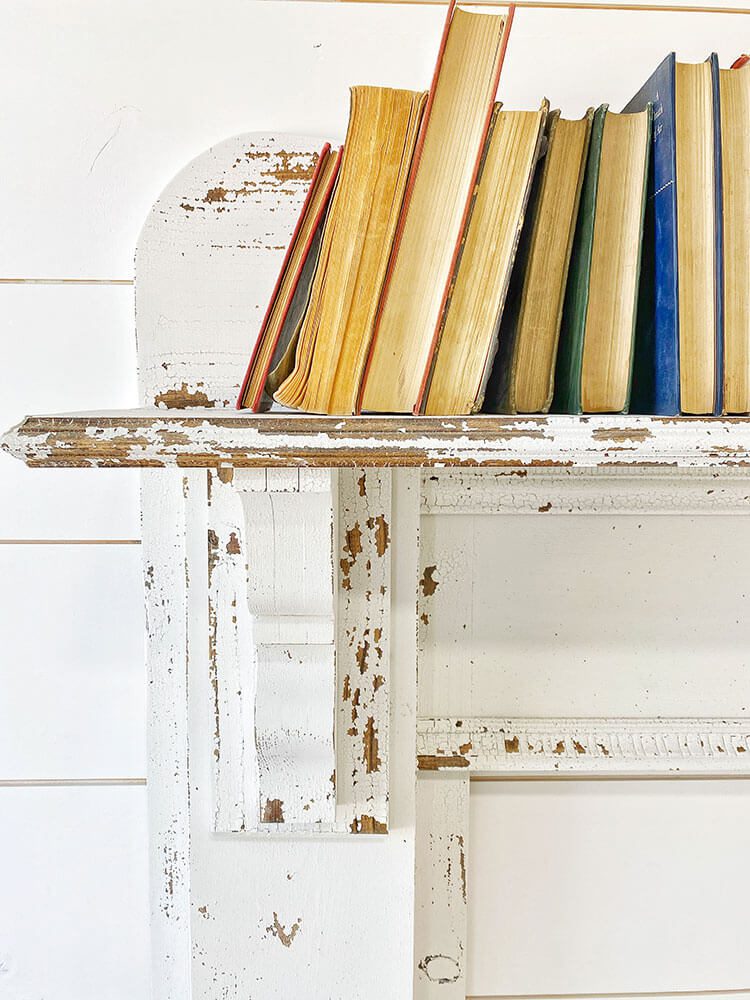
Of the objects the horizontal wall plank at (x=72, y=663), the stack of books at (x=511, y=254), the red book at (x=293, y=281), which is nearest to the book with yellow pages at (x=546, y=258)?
the stack of books at (x=511, y=254)

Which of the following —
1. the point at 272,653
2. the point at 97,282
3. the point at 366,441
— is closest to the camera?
the point at 366,441

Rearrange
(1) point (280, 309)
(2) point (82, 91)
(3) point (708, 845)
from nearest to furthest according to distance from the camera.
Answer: (1) point (280, 309) → (2) point (82, 91) → (3) point (708, 845)

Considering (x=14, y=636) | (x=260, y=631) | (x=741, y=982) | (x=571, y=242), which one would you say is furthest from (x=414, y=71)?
(x=741, y=982)


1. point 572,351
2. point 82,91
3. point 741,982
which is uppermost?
point 82,91

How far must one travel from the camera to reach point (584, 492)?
67cm

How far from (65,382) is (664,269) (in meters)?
0.47

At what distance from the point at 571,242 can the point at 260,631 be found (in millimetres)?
322

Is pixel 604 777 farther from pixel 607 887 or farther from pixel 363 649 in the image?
pixel 363 649

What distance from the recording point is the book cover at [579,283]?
1.55 ft

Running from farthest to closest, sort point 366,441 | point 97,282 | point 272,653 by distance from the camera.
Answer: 1. point 97,282
2. point 272,653
3. point 366,441

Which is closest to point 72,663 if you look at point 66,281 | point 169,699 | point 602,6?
point 169,699

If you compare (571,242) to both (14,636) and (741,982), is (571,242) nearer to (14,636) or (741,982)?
(14,636)

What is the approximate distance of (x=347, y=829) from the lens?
2.11 ft

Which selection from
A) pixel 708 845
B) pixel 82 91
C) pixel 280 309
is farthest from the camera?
pixel 708 845
